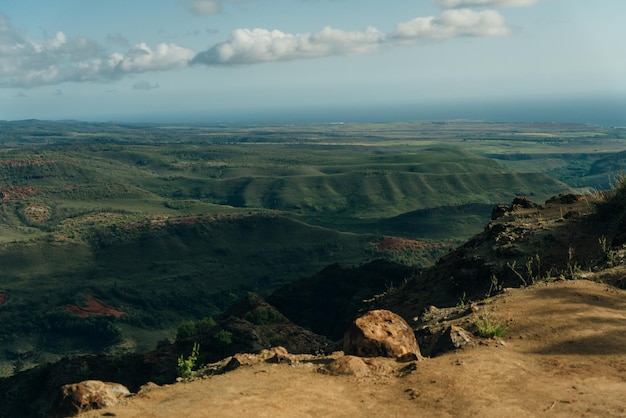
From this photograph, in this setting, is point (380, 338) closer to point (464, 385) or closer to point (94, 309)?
point (464, 385)

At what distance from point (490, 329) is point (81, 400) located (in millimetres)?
7861

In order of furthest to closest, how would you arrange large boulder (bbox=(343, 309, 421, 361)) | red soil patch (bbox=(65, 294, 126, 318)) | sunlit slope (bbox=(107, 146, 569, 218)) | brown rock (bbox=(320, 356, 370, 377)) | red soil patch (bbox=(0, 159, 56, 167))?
red soil patch (bbox=(0, 159, 56, 167))
sunlit slope (bbox=(107, 146, 569, 218))
red soil patch (bbox=(65, 294, 126, 318))
large boulder (bbox=(343, 309, 421, 361))
brown rock (bbox=(320, 356, 370, 377))

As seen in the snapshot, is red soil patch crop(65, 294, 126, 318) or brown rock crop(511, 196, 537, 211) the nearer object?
brown rock crop(511, 196, 537, 211)

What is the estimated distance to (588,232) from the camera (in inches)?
727

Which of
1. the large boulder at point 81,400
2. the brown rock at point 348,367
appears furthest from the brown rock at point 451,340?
the large boulder at point 81,400

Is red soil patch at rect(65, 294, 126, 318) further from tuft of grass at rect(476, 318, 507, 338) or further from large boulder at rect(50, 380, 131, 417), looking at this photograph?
tuft of grass at rect(476, 318, 507, 338)

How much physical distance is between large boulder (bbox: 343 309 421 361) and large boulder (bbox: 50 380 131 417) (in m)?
4.53

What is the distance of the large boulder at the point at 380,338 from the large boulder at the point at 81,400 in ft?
14.9

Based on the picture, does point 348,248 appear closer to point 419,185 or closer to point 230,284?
point 230,284

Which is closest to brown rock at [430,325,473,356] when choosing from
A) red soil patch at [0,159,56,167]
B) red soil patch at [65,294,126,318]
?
red soil patch at [65,294,126,318]

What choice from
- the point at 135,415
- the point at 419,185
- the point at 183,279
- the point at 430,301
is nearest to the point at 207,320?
the point at 430,301

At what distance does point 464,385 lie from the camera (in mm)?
8898

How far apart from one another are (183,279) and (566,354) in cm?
8055

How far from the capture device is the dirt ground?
8.23m
